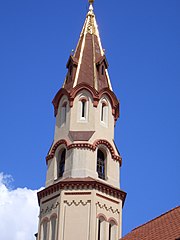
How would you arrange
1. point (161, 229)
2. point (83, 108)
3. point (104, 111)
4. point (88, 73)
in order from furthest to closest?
point (88, 73), point (104, 111), point (83, 108), point (161, 229)

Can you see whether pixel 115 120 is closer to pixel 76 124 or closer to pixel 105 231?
pixel 76 124

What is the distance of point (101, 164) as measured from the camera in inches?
1763

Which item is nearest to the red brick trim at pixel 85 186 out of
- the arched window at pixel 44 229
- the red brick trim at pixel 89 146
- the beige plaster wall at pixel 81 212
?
the beige plaster wall at pixel 81 212

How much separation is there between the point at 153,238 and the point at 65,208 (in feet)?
32.4

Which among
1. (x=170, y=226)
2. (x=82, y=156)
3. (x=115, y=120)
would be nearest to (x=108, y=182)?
(x=82, y=156)

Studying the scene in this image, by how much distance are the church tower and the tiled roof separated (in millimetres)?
5119

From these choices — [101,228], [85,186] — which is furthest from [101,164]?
[101,228]

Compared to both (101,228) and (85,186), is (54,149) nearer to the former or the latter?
(85,186)

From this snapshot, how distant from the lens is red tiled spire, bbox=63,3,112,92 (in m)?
47.3

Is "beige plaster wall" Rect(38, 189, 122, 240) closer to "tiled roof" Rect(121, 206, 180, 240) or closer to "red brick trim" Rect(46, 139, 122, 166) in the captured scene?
"red brick trim" Rect(46, 139, 122, 166)

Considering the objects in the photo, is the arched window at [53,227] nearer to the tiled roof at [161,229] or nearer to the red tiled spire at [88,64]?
the tiled roof at [161,229]

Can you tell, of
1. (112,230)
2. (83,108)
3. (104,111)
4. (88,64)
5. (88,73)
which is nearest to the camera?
(112,230)

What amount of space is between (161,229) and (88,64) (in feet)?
59.3

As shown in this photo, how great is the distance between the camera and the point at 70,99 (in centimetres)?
4622
